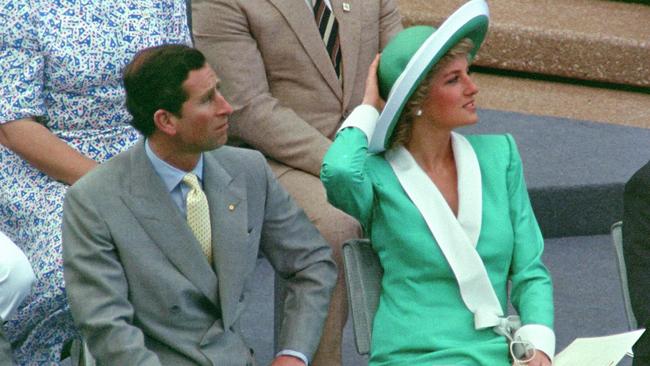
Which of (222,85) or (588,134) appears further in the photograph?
(588,134)

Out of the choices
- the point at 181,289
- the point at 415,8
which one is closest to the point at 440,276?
the point at 181,289

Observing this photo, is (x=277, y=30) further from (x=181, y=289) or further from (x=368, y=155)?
(x=181, y=289)

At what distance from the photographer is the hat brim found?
3486 millimetres

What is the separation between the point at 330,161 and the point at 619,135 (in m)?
2.65

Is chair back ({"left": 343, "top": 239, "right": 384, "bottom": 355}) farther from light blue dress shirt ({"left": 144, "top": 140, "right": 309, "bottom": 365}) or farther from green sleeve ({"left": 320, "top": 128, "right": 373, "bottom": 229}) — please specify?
light blue dress shirt ({"left": 144, "top": 140, "right": 309, "bottom": 365})

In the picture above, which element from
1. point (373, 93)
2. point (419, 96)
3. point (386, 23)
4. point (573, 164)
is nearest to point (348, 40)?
point (386, 23)

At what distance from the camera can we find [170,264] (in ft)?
11.1

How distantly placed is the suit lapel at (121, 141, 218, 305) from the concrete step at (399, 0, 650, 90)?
9.73 ft

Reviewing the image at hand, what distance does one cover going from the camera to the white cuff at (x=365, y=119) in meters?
3.59

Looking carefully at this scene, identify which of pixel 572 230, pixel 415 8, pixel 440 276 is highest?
pixel 440 276

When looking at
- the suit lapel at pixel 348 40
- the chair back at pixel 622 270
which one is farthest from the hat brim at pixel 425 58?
the suit lapel at pixel 348 40

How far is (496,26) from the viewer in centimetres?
627

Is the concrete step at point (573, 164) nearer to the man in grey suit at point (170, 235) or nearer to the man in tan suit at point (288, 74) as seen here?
the man in tan suit at point (288, 74)

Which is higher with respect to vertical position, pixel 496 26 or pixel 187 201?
pixel 187 201
